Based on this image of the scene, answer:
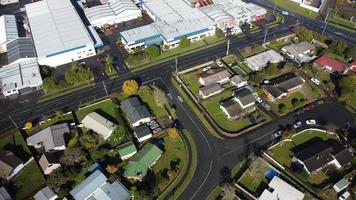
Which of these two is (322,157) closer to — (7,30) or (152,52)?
(152,52)

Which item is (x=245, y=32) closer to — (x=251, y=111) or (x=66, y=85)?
(x=251, y=111)

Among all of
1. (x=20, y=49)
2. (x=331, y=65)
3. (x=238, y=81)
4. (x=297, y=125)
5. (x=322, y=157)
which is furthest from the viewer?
(x=20, y=49)

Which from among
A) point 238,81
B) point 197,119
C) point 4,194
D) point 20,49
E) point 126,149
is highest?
point 20,49

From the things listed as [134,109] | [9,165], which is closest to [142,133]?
[134,109]

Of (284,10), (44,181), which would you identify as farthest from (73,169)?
(284,10)

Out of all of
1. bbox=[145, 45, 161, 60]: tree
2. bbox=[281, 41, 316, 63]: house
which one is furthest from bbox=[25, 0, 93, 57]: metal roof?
bbox=[281, 41, 316, 63]: house

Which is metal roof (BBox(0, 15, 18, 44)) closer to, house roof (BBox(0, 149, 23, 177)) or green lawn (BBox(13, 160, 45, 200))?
house roof (BBox(0, 149, 23, 177))
